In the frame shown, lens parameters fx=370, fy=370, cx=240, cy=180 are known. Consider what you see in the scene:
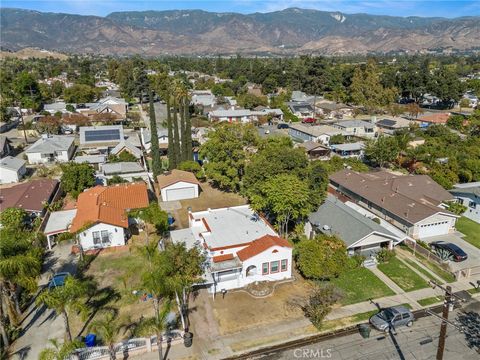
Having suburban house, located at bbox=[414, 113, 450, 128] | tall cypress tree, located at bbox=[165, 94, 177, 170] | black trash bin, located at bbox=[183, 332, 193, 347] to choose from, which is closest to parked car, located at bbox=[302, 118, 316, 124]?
suburban house, located at bbox=[414, 113, 450, 128]

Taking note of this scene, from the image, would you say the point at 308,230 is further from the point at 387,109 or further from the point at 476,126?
the point at 387,109

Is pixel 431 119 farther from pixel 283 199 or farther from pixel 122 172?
pixel 122 172

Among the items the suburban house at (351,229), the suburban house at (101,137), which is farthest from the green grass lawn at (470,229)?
the suburban house at (101,137)

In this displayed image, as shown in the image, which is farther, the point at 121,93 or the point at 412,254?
the point at 121,93

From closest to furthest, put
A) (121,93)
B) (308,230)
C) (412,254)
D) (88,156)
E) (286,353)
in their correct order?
(286,353) → (412,254) → (308,230) → (88,156) → (121,93)

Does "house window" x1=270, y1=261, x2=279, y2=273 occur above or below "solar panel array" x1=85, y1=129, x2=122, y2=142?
below

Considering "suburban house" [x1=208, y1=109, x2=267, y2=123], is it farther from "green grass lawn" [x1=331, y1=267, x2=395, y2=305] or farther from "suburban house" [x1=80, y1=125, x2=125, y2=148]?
"green grass lawn" [x1=331, y1=267, x2=395, y2=305]

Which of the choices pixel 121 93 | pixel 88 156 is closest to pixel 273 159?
pixel 88 156
